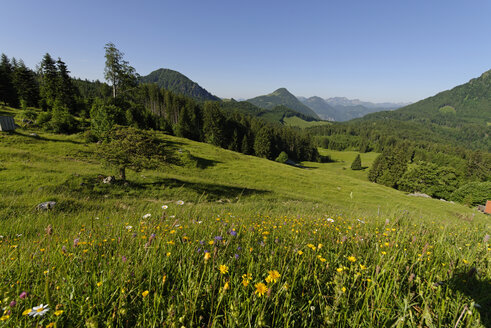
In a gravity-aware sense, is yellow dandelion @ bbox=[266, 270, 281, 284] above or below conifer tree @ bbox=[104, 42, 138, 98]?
below

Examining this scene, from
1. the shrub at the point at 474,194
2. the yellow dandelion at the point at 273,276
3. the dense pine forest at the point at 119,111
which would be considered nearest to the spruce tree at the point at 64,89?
the dense pine forest at the point at 119,111

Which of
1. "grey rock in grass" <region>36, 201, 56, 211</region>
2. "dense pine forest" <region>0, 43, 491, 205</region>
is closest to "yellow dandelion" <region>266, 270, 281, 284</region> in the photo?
"grey rock in grass" <region>36, 201, 56, 211</region>

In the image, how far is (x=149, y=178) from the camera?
747 inches

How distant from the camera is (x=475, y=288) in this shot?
227cm

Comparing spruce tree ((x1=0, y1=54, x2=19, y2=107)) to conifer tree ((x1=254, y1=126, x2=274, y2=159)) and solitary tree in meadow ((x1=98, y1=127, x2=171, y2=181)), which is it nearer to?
solitary tree in meadow ((x1=98, y1=127, x2=171, y2=181))

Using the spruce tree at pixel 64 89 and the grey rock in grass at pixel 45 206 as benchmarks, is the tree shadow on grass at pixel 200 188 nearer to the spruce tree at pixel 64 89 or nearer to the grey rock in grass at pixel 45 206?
the grey rock in grass at pixel 45 206

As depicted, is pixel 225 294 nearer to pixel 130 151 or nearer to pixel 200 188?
pixel 130 151

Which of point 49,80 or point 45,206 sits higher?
point 49,80

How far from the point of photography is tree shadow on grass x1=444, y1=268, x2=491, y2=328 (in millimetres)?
1942

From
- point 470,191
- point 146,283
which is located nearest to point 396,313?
point 146,283

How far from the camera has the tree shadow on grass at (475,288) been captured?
1.94m

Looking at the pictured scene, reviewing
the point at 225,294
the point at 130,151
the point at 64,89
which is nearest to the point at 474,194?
the point at 225,294

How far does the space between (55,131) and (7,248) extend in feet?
131

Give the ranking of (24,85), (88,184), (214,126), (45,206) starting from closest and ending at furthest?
(45,206) < (88,184) < (24,85) < (214,126)
